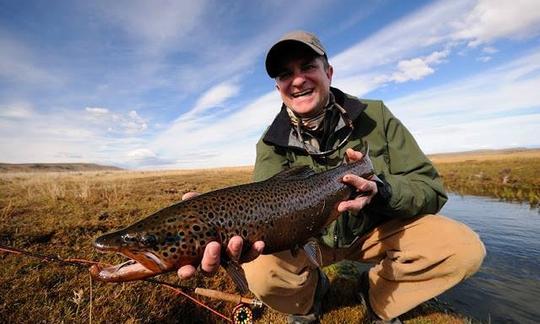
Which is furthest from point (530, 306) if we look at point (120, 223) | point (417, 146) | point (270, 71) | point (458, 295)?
point (120, 223)

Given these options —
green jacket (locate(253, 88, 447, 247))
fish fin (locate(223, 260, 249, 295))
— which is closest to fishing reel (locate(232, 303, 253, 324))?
green jacket (locate(253, 88, 447, 247))

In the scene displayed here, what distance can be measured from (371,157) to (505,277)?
376cm

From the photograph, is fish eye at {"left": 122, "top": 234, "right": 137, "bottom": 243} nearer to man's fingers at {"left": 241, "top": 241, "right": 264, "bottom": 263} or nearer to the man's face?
man's fingers at {"left": 241, "top": 241, "right": 264, "bottom": 263}

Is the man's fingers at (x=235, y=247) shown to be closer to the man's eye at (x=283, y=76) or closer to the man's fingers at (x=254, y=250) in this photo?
the man's fingers at (x=254, y=250)

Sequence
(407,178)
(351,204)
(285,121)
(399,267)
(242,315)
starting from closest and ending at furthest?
(351,204)
(407,178)
(399,267)
(242,315)
(285,121)

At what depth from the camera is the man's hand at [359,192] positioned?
11.2ft

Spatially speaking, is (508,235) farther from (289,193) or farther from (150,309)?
(150,309)

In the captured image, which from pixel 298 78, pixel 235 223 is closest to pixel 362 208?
pixel 298 78

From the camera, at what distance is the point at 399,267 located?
4129 millimetres

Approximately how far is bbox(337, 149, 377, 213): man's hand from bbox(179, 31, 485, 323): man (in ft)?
0.50

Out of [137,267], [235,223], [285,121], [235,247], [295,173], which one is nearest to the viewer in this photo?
[137,267]

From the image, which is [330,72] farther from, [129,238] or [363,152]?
[129,238]

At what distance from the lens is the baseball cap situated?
402cm

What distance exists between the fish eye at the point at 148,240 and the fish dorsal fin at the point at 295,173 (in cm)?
136
